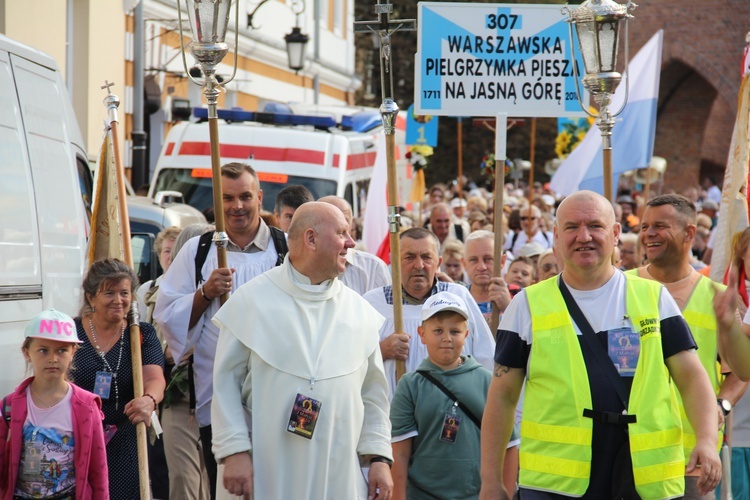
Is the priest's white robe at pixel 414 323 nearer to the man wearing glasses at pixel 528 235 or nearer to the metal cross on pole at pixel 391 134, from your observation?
the metal cross on pole at pixel 391 134

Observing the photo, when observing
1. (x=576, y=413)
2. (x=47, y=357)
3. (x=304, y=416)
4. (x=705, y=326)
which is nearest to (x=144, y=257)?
(x=47, y=357)

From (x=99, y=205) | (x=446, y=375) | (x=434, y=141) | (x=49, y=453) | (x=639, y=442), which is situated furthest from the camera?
(x=434, y=141)

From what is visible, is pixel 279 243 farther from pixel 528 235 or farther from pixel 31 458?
pixel 528 235

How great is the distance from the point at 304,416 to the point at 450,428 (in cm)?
146

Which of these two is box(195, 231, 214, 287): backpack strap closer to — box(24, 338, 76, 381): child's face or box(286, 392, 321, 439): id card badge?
box(24, 338, 76, 381): child's face

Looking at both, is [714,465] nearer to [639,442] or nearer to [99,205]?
[639,442]

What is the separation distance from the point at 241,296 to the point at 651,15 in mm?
38289

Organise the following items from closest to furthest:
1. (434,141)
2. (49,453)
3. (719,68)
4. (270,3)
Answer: (49,453), (434,141), (270,3), (719,68)

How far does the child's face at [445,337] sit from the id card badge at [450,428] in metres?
0.27

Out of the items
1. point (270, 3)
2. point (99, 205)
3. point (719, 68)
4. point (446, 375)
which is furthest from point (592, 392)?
point (719, 68)

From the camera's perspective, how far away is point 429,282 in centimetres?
736

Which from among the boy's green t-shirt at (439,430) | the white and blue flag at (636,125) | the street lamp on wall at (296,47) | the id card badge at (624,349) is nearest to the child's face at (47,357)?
the boy's green t-shirt at (439,430)

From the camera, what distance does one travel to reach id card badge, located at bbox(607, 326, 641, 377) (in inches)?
202

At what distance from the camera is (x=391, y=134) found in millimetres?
7402
